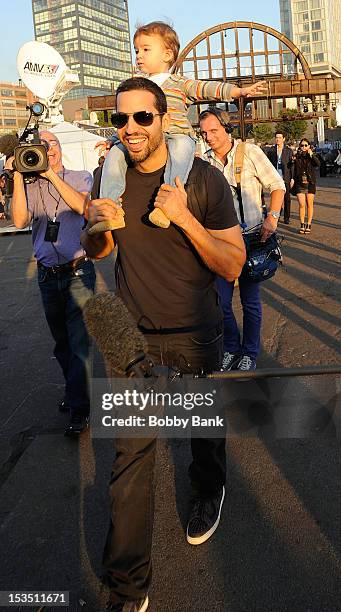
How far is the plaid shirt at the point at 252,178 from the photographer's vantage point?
4.88 meters

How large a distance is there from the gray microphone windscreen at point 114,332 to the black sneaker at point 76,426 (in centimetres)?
207

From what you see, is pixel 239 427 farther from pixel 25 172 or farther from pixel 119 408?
pixel 25 172

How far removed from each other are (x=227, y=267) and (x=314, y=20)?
6187 inches

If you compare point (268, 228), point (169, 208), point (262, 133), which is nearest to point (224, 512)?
point (169, 208)

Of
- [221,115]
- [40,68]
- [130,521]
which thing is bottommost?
[130,521]

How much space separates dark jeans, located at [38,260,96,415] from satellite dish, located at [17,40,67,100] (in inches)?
770

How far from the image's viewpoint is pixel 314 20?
14088 cm

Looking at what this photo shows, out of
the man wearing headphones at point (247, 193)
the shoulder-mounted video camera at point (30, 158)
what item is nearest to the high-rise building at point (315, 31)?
the man wearing headphones at point (247, 193)

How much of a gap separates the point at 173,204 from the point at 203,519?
1618mm

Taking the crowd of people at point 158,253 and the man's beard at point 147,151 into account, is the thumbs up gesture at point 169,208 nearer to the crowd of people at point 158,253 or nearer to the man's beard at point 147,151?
the crowd of people at point 158,253

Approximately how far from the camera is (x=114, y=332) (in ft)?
7.15

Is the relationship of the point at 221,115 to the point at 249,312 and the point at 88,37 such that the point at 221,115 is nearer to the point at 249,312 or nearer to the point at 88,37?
the point at 249,312

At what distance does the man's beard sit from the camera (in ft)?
8.16

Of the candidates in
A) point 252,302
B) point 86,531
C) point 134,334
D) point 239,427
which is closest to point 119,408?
point 134,334
